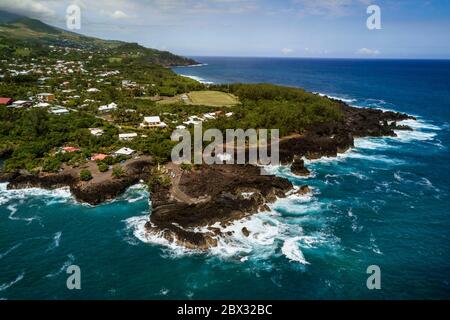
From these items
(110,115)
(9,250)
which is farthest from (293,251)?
(110,115)

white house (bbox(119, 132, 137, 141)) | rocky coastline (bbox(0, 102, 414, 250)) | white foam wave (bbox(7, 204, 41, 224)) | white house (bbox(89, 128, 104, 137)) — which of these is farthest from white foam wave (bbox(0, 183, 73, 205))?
white house (bbox(89, 128, 104, 137))

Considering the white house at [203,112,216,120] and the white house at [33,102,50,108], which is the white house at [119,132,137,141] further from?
the white house at [33,102,50,108]

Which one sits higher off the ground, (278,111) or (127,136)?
(278,111)

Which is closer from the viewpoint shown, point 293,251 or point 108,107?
point 293,251

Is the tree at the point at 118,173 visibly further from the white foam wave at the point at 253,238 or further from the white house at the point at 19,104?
the white house at the point at 19,104

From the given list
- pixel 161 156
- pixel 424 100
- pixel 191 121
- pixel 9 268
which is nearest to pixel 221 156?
pixel 161 156

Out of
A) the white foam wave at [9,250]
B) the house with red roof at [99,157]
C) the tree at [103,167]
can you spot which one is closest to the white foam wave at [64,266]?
the white foam wave at [9,250]

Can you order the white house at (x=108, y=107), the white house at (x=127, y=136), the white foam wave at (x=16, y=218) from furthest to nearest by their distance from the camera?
the white house at (x=108, y=107), the white house at (x=127, y=136), the white foam wave at (x=16, y=218)

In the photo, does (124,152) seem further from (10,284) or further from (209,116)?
(10,284)
